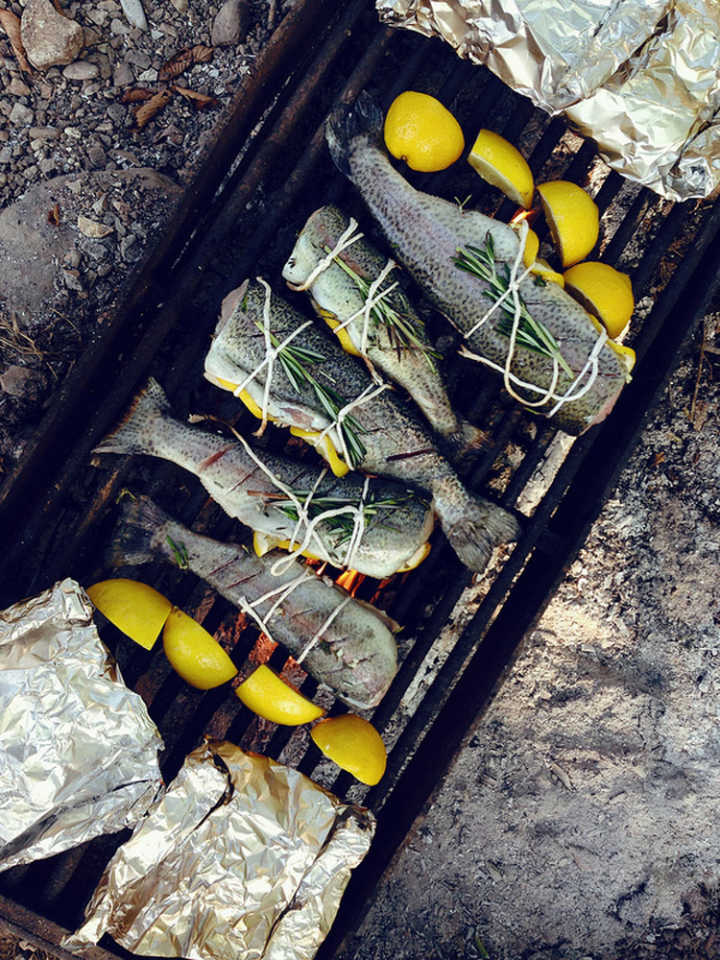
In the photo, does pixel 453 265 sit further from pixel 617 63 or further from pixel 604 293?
pixel 617 63

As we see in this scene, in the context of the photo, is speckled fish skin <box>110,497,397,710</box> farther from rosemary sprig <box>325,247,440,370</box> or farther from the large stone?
the large stone

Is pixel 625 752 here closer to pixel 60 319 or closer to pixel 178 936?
pixel 178 936

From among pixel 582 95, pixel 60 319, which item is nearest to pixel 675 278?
pixel 582 95

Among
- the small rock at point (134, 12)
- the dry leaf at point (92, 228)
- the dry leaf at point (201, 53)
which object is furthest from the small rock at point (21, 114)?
the dry leaf at point (201, 53)

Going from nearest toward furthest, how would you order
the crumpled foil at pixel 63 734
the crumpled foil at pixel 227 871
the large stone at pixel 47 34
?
the crumpled foil at pixel 63 734, the crumpled foil at pixel 227 871, the large stone at pixel 47 34

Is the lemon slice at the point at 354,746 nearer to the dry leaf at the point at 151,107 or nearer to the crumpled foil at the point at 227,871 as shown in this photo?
the crumpled foil at the point at 227,871
